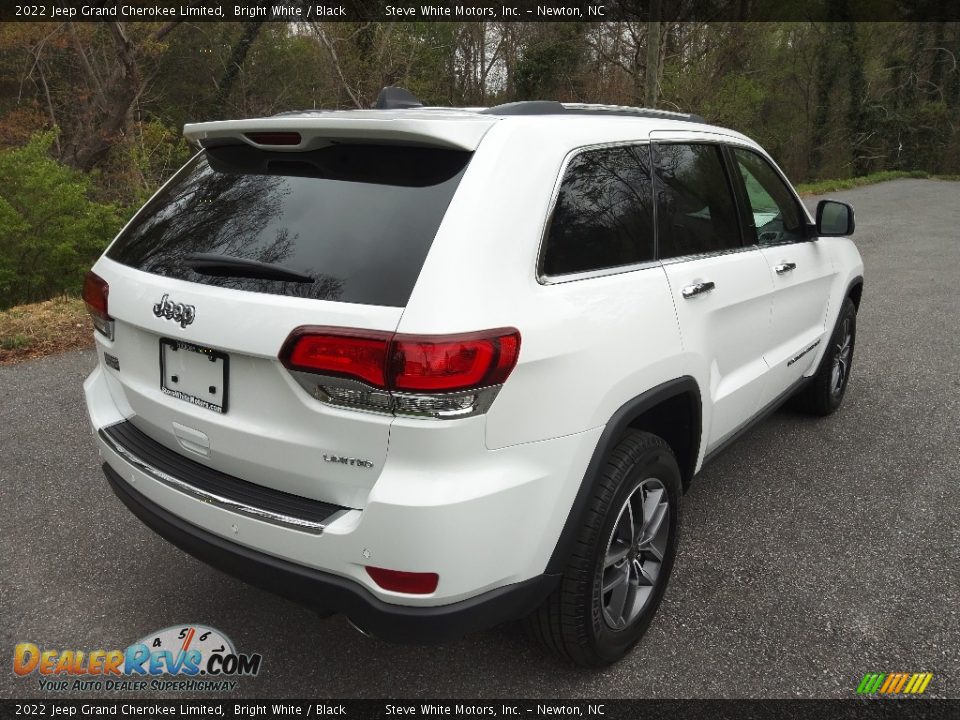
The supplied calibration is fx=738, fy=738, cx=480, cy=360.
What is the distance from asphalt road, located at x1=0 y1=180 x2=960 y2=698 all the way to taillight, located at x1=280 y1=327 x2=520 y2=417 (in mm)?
1122

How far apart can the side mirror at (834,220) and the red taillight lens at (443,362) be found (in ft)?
9.22

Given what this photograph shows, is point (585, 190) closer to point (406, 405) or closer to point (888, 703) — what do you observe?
point (406, 405)

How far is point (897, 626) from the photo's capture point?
2672 millimetres

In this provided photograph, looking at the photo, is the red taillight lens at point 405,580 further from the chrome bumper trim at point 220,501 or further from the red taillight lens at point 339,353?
the red taillight lens at point 339,353

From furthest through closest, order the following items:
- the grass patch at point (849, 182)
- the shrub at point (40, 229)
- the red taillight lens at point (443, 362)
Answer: the grass patch at point (849, 182) → the shrub at point (40, 229) → the red taillight lens at point (443, 362)

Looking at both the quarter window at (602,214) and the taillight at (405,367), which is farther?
the quarter window at (602,214)

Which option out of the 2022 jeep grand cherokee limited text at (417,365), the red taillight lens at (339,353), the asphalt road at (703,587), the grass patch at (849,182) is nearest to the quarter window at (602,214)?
the 2022 jeep grand cherokee limited text at (417,365)

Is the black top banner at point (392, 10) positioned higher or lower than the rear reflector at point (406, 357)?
higher

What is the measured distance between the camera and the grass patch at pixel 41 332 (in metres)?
5.82

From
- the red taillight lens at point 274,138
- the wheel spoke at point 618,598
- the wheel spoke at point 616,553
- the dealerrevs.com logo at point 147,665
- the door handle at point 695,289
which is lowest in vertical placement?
the dealerrevs.com logo at point 147,665

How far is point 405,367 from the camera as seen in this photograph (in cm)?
178

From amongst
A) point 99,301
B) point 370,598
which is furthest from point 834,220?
point 99,301

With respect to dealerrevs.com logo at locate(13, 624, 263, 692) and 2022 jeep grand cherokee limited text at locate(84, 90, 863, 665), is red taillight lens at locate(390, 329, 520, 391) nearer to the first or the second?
2022 jeep grand cherokee limited text at locate(84, 90, 863, 665)

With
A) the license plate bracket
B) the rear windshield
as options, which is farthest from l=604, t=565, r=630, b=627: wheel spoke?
the license plate bracket
